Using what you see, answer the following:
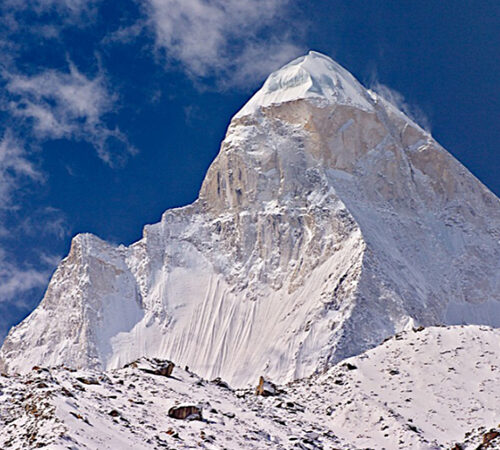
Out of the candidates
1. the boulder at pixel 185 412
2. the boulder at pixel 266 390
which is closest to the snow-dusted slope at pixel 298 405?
the boulder at pixel 185 412

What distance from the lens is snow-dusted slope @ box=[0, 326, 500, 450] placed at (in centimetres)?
7025

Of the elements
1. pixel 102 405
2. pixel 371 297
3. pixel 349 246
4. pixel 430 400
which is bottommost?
pixel 102 405

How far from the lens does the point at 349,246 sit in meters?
194

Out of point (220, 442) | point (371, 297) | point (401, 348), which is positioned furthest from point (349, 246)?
point (220, 442)

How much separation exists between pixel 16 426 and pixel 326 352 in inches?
4096

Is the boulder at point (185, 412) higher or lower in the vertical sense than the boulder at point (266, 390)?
lower

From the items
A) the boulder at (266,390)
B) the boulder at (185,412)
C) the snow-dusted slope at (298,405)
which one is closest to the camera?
the snow-dusted slope at (298,405)

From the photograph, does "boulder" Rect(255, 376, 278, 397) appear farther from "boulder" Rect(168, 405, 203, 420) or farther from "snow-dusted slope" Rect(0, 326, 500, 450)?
"boulder" Rect(168, 405, 203, 420)

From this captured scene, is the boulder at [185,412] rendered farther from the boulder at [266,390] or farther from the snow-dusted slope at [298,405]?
the boulder at [266,390]

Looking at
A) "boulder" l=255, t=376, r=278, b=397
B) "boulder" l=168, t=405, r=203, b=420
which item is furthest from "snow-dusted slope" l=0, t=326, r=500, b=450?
"boulder" l=255, t=376, r=278, b=397

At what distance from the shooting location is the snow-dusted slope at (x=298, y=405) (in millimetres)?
70250

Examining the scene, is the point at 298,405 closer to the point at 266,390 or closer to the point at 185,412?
the point at 266,390

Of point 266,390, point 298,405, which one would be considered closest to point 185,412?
point 298,405

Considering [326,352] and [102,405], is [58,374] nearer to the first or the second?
[102,405]
